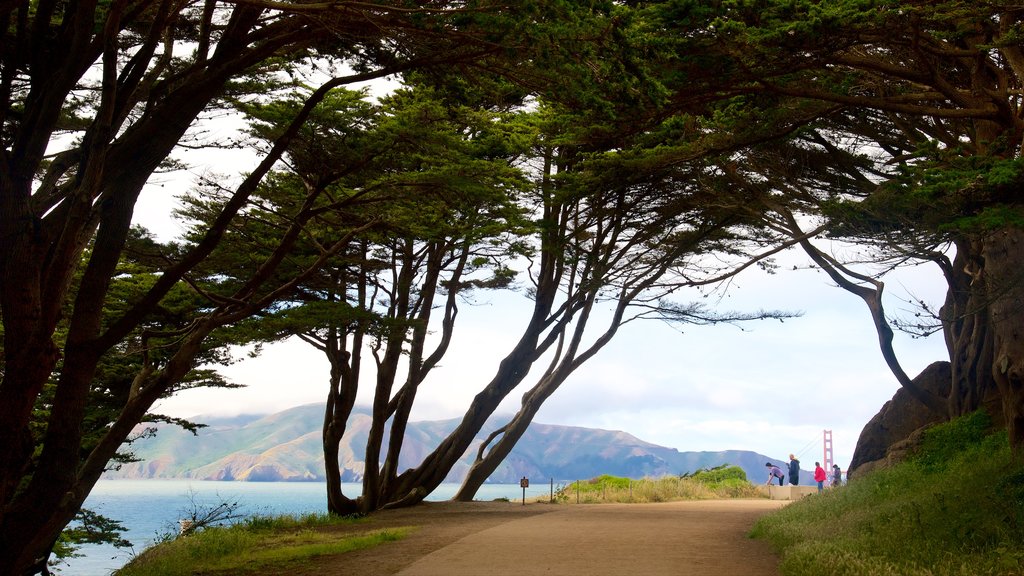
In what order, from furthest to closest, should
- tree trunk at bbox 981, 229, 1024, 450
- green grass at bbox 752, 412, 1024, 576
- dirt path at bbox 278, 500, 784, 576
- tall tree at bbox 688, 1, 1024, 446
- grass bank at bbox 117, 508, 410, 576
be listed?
tree trunk at bbox 981, 229, 1024, 450, grass bank at bbox 117, 508, 410, 576, dirt path at bbox 278, 500, 784, 576, tall tree at bbox 688, 1, 1024, 446, green grass at bbox 752, 412, 1024, 576

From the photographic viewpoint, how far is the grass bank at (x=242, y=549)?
870 centimetres

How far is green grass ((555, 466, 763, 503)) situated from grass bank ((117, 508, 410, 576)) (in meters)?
9.48

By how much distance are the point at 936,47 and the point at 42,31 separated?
348 inches

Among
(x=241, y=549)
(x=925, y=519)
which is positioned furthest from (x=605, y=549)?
(x=241, y=549)

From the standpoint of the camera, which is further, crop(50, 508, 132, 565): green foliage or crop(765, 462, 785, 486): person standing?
crop(765, 462, 785, 486): person standing

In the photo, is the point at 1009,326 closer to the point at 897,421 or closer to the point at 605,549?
the point at 897,421

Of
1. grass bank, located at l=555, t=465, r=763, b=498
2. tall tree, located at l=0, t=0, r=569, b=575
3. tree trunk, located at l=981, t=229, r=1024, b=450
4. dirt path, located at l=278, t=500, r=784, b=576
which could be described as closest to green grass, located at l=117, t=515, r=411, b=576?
dirt path, located at l=278, t=500, r=784, b=576

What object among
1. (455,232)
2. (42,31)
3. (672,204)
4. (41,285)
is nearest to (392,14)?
(42,31)

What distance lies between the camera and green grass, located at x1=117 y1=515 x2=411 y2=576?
8.71 meters

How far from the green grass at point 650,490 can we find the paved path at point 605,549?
7.44 meters

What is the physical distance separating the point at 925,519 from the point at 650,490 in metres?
12.5

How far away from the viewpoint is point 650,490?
20562 mm

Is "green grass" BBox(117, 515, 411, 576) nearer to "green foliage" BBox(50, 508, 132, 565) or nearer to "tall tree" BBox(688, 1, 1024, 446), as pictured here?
"green foliage" BBox(50, 508, 132, 565)

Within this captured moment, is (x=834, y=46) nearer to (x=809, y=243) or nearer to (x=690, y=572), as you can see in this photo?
(x=690, y=572)
